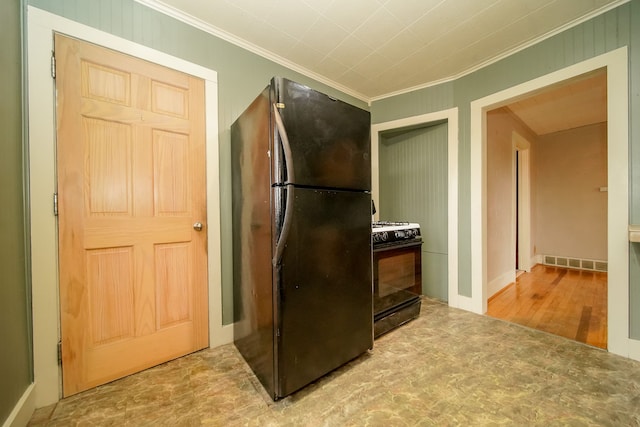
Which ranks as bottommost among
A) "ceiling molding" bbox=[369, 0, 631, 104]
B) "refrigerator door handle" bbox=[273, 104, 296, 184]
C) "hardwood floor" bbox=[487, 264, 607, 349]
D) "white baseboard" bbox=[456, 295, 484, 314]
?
"hardwood floor" bbox=[487, 264, 607, 349]

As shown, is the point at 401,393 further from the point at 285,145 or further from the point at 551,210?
the point at 551,210

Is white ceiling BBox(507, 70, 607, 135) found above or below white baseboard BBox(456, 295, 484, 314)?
above

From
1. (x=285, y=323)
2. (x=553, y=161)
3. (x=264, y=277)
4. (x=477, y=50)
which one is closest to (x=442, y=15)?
(x=477, y=50)

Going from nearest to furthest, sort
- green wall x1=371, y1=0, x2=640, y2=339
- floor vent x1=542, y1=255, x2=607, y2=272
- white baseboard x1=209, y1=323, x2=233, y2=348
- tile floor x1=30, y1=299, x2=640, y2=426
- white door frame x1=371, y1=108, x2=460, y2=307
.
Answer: tile floor x1=30, y1=299, x2=640, y2=426 < green wall x1=371, y1=0, x2=640, y2=339 < white baseboard x1=209, y1=323, x2=233, y2=348 < white door frame x1=371, y1=108, x2=460, y2=307 < floor vent x1=542, y1=255, x2=607, y2=272

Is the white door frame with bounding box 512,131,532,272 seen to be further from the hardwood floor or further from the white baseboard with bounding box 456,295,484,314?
the white baseboard with bounding box 456,295,484,314

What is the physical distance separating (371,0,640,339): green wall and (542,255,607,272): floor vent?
3.49 metres

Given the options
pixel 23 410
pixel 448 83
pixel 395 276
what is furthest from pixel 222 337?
pixel 448 83

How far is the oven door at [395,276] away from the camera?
6.04 feet

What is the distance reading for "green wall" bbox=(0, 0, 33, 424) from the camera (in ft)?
3.37

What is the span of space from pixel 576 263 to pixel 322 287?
5454mm

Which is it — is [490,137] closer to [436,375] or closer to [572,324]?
[572,324]

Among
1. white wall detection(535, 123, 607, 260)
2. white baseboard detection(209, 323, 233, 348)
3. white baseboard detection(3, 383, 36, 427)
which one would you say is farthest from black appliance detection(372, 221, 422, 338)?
white wall detection(535, 123, 607, 260)

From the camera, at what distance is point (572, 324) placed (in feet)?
6.89

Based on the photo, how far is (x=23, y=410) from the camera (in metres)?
1.10
